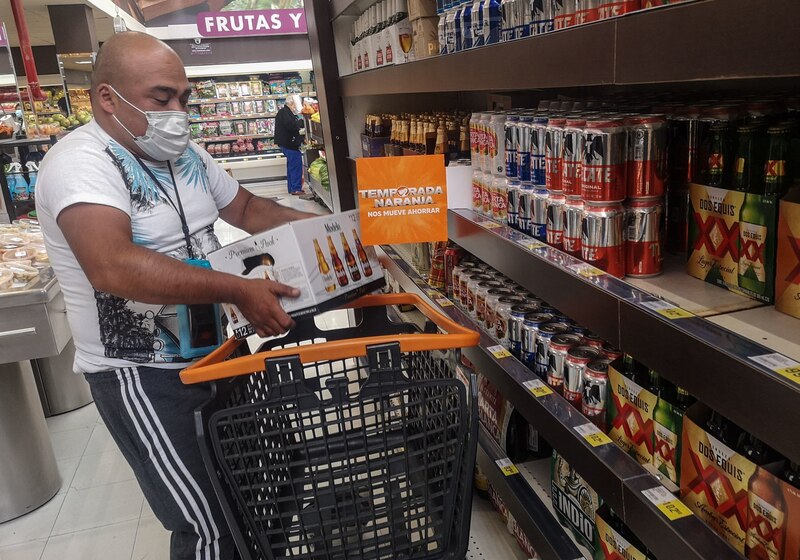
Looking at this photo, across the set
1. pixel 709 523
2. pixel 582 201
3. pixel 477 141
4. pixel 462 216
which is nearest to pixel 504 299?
pixel 462 216

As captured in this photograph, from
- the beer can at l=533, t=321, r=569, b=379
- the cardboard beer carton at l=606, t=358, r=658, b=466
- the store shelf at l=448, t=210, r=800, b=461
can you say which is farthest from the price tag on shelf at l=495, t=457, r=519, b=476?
the store shelf at l=448, t=210, r=800, b=461

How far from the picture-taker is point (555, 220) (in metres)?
1.52

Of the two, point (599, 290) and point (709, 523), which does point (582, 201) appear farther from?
point (709, 523)

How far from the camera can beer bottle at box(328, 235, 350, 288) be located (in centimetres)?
134

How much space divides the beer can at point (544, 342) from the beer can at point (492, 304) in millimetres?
283

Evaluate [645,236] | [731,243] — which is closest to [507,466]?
[645,236]

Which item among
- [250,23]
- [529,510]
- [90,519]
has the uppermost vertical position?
[250,23]

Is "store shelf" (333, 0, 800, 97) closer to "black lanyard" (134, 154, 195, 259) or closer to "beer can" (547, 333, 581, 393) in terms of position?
"beer can" (547, 333, 581, 393)

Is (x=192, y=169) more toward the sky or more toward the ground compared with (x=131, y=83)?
more toward the ground

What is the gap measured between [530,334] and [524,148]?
0.51 m

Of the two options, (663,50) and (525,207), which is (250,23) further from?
(663,50)

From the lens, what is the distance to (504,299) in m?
1.99

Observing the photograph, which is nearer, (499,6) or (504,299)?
(499,6)

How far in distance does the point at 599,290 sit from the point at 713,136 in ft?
1.17
